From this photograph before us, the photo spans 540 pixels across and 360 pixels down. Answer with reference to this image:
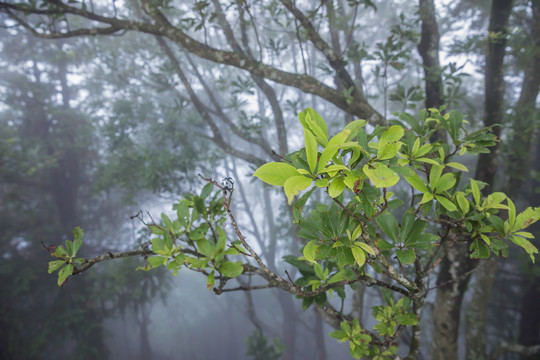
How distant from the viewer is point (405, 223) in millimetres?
710

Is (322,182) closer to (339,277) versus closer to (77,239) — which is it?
(339,277)

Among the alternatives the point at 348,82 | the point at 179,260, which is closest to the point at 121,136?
the point at 348,82

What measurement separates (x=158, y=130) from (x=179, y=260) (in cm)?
444

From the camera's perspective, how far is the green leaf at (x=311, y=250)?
65 centimetres

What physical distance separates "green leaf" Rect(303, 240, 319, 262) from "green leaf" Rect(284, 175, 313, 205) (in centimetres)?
27

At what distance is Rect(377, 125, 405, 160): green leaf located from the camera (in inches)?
18.5

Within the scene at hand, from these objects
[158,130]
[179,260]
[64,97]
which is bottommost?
[179,260]

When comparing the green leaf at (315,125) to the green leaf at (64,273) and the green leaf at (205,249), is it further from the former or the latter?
the green leaf at (64,273)

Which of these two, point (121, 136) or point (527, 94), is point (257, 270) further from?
point (121, 136)

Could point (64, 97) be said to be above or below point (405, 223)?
above

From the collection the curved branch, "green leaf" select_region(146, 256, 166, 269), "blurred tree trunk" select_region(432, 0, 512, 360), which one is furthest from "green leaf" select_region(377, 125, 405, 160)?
"blurred tree trunk" select_region(432, 0, 512, 360)

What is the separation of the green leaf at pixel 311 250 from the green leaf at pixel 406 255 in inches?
8.7

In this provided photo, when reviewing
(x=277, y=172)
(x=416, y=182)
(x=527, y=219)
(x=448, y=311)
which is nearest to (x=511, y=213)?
(x=527, y=219)

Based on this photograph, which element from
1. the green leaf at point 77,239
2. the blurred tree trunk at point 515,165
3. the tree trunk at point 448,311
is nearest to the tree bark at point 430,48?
the blurred tree trunk at point 515,165
